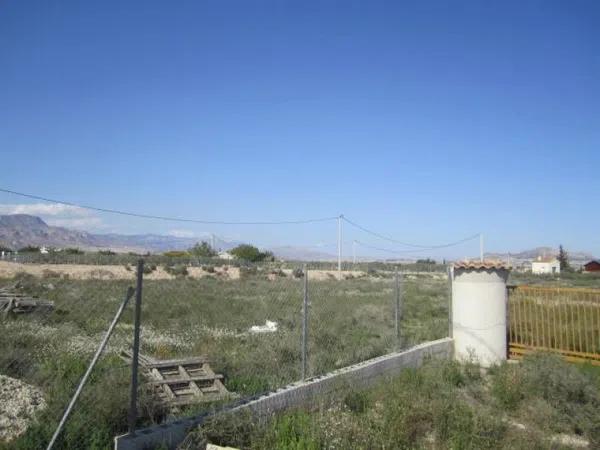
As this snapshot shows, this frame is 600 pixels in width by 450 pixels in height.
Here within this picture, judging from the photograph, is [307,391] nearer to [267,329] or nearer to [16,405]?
[16,405]

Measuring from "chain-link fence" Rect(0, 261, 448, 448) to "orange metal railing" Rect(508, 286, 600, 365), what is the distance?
1.96m

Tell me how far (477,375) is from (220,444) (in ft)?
20.2

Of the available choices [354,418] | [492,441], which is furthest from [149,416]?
[492,441]

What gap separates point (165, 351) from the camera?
984cm

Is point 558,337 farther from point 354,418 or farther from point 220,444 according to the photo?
point 220,444

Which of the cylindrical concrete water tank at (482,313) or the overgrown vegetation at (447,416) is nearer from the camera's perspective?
the overgrown vegetation at (447,416)

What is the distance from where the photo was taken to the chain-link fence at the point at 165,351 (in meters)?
5.64

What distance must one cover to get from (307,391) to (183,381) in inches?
74.6

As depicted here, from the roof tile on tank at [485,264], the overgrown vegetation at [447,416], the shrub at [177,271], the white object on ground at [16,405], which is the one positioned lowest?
the overgrown vegetation at [447,416]

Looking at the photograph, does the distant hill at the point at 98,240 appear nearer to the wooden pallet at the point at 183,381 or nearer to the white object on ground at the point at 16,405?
the white object on ground at the point at 16,405

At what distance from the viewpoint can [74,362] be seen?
23.9ft

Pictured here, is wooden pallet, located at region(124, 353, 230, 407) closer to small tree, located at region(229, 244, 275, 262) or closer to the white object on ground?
the white object on ground

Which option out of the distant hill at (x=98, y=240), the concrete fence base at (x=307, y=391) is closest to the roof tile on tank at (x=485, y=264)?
the concrete fence base at (x=307, y=391)

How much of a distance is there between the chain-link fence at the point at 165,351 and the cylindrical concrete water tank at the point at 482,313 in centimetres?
120
